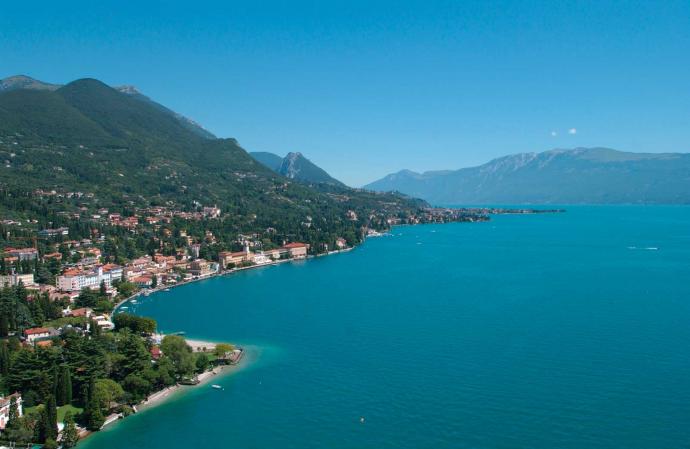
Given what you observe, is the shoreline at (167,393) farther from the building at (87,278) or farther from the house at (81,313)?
the building at (87,278)

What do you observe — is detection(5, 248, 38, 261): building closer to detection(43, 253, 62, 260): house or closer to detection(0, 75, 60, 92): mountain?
detection(43, 253, 62, 260): house

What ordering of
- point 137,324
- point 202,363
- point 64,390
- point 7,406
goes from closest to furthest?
point 7,406
point 64,390
point 202,363
point 137,324

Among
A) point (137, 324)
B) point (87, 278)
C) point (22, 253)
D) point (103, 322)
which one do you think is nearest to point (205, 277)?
point (87, 278)

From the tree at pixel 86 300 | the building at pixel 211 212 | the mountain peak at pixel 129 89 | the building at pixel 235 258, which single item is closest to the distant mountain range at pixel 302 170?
the mountain peak at pixel 129 89

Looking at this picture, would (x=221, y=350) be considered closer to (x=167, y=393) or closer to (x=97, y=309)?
(x=167, y=393)

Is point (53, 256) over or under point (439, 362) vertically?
over

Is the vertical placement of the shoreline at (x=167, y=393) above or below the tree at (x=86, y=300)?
below
